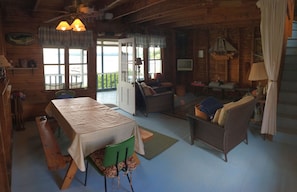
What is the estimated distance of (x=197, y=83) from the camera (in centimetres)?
868

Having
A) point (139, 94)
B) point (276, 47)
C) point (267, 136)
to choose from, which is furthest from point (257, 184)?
point (139, 94)

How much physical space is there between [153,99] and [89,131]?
11.6 feet

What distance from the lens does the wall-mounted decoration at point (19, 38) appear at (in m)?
5.25

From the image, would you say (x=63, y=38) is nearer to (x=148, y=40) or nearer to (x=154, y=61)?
(x=148, y=40)

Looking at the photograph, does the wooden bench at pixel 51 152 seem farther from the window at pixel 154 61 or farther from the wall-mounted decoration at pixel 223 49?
the wall-mounted decoration at pixel 223 49

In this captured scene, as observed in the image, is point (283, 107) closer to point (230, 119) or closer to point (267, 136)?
point (267, 136)

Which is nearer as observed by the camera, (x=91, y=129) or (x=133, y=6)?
(x=91, y=129)

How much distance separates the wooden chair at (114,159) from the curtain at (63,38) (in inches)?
151

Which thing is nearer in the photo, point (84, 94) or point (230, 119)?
point (230, 119)

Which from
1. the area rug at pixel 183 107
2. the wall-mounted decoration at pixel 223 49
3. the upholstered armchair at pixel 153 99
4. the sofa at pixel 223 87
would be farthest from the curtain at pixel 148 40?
the sofa at pixel 223 87

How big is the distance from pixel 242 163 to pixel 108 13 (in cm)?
461

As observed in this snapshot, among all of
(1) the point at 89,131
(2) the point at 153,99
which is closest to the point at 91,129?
(1) the point at 89,131

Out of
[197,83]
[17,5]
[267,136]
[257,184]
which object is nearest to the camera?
[257,184]

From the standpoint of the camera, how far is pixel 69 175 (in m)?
2.85
